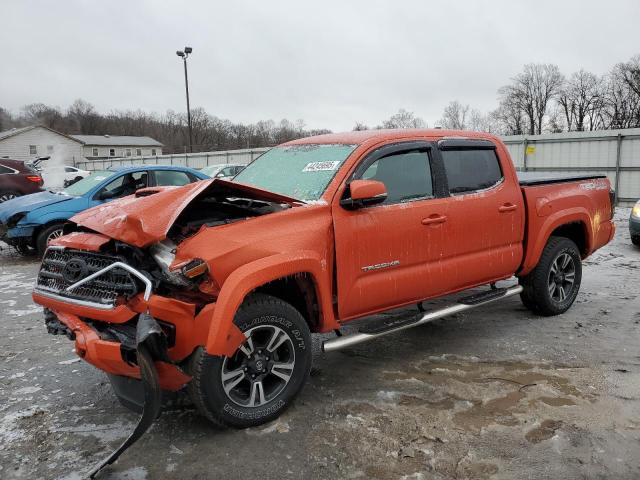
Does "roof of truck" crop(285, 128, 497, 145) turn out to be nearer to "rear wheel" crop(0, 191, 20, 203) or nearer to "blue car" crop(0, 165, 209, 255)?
"blue car" crop(0, 165, 209, 255)

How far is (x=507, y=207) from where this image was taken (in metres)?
4.68

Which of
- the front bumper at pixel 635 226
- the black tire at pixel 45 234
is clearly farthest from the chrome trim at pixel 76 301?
the front bumper at pixel 635 226

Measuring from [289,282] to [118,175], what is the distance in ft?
20.9

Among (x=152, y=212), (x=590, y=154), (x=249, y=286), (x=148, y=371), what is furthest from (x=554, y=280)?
(x=590, y=154)

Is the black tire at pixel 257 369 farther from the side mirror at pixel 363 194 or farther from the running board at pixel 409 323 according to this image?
the side mirror at pixel 363 194

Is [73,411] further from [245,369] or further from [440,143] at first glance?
[440,143]

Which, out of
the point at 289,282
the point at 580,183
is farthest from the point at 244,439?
the point at 580,183

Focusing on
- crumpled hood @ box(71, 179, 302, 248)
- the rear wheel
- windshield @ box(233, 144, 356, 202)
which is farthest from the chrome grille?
the rear wheel

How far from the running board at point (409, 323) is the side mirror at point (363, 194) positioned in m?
0.91

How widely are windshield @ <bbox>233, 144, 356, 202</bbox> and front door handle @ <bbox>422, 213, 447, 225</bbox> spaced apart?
2.61 ft

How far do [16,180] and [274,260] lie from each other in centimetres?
1223

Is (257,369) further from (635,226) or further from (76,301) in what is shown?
(635,226)

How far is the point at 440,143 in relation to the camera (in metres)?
4.43

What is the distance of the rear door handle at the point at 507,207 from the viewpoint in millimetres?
4621
